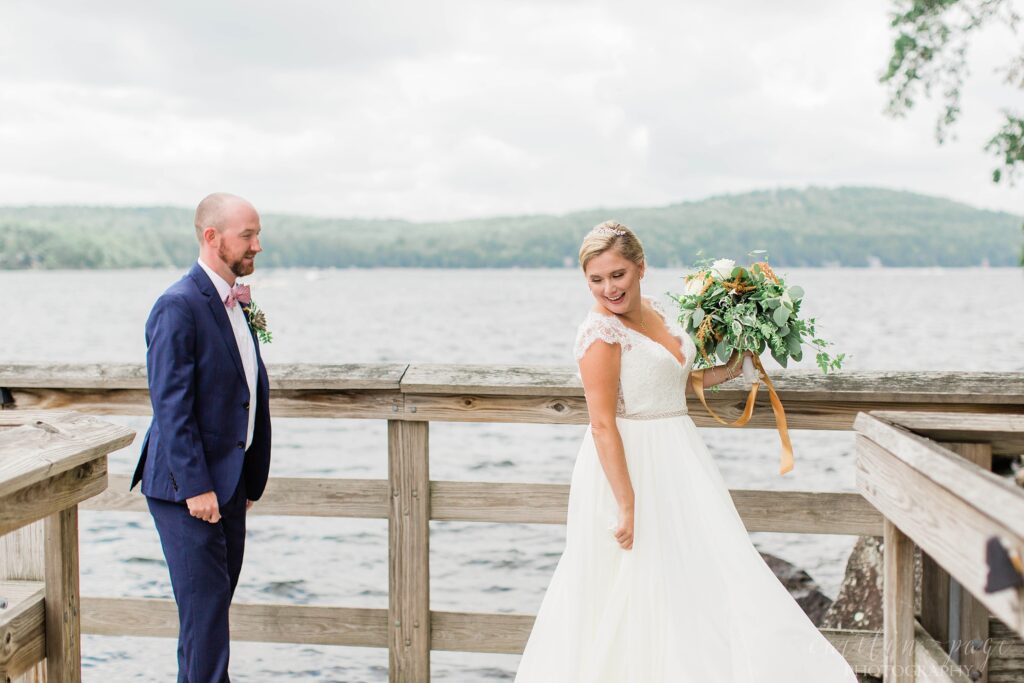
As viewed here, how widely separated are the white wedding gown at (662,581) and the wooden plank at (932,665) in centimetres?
53

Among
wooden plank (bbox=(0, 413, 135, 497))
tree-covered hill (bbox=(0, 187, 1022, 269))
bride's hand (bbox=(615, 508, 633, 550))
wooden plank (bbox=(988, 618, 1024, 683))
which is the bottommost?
wooden plank (bbox=(988, 618, 1024, 683))

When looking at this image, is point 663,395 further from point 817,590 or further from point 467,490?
point 817,590

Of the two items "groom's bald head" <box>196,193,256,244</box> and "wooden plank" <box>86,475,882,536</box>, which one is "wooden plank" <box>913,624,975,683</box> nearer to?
"wooden plank" <box>86,475,882,536</box>

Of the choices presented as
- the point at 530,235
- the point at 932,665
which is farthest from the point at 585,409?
the point at 530,235

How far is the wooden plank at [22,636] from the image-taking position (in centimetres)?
255

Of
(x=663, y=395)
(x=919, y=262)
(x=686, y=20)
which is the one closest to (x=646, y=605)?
(x=663, y=395)

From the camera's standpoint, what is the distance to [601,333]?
10.9 ft

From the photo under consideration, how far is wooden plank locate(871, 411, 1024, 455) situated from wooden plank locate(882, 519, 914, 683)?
0.99ft

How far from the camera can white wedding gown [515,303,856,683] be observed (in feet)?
10.2

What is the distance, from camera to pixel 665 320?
11.7ft

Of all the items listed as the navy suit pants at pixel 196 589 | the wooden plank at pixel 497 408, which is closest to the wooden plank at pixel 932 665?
the wooden plank at pixel 497 408

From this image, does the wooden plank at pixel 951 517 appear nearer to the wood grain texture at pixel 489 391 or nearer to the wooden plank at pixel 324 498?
the wood grain texture at pixel 489 391

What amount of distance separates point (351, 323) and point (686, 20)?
5530 centimetres

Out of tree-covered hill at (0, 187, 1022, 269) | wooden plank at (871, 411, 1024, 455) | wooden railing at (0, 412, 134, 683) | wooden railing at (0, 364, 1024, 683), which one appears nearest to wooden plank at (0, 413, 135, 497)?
wooden railing at (0, 412, 134, 683)
